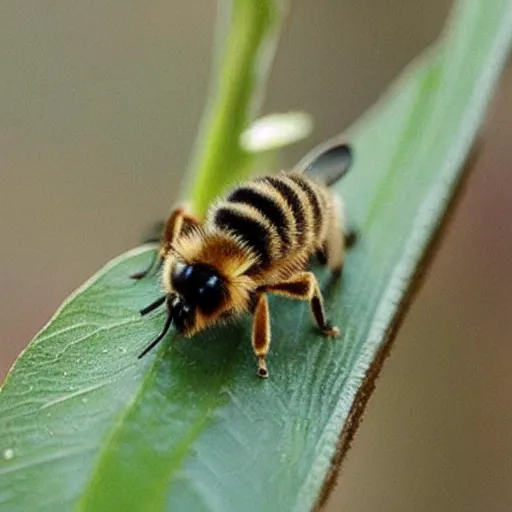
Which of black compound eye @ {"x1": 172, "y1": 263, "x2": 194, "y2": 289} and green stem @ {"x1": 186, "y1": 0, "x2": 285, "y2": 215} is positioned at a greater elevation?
green stem @ {"x1": 186, "y1": 0, "x2": 285, "y2": 215}

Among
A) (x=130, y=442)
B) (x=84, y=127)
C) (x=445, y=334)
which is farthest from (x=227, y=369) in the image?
(x=84, y=127)

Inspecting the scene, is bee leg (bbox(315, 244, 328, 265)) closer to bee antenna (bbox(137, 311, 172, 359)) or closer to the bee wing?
the bee wing

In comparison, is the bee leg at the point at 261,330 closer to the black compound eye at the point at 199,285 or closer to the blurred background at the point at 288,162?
the black compound eye at the point at 199,285

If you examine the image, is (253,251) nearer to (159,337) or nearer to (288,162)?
(159,337)

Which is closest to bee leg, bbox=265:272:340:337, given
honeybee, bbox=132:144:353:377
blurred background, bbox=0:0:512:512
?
honeybee, bbox=132:144:353:377

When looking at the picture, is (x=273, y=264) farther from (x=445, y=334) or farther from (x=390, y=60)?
(x=390, y=60)

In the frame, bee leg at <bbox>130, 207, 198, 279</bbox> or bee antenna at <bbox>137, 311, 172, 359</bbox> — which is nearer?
bee antenna at <bbox>137, 311, 172, 359</bbox>
